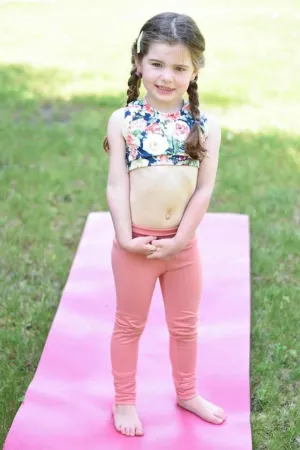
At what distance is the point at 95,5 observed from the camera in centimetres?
1060

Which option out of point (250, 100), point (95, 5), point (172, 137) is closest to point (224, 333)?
point (172, 137)

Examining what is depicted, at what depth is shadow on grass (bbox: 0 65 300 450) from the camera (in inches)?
144

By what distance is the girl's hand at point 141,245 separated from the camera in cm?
258

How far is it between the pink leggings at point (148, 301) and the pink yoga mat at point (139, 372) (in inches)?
7.3

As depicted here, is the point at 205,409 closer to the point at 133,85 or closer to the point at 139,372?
the point at 139,372

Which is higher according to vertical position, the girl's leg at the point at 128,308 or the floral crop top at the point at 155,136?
the floral crop top at the point at 155,136

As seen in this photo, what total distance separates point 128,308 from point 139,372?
0.63 m

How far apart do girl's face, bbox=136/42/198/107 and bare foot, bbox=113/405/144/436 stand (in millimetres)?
1185

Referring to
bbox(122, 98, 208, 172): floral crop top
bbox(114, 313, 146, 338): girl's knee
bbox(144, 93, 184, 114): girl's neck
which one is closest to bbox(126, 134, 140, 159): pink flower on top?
bbox(122, 98, 208, 172): floral crop top

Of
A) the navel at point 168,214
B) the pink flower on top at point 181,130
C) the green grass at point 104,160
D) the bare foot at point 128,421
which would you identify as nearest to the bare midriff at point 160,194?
the navel at point 168,214

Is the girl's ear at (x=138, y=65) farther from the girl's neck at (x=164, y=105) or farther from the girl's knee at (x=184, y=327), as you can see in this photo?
the girl's knee at (x=184, y=327)

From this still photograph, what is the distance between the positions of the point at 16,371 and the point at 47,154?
2570mm

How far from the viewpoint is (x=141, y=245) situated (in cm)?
258

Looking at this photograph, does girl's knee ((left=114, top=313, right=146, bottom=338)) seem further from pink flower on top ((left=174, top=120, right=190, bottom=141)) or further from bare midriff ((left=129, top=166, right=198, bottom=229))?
pink flower on top ((left=174, top=120, right=190, bottom=141))
